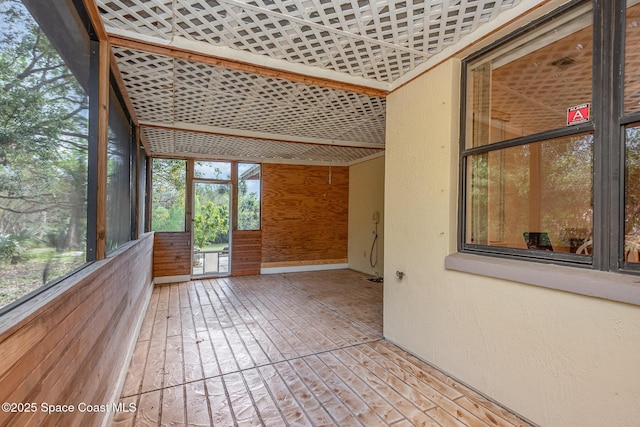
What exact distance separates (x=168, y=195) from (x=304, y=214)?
272 centimetres

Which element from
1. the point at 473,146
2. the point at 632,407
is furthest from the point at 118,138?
the point at 632,407

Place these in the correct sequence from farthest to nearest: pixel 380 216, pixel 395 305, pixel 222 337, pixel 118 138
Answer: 1. pixel 380 216
2. pixel 222 337
3. pixel 395 305
4. pixel 118 138

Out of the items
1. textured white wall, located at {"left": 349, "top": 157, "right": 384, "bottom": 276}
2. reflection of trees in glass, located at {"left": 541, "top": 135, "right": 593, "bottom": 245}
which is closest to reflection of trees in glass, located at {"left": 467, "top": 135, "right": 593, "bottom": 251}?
reflection of trees in glass, located at {"left": 541, "top": 135, "right": 593, "bottom": 245}

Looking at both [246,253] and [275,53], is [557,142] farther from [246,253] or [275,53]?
[246,253]

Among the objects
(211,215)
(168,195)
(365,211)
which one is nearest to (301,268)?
(365,211)

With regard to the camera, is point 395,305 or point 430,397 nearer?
point 430,397

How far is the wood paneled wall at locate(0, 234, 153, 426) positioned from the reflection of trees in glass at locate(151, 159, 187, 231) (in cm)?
359

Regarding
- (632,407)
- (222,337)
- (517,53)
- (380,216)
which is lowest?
(222,337)

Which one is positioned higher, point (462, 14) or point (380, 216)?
point (462, 14)

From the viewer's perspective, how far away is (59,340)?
0.97m

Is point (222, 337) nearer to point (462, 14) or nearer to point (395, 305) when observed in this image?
point (395, 305)

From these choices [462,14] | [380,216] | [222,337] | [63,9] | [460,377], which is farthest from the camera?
[380,216]

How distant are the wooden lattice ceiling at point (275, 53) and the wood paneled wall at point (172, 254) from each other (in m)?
2.39

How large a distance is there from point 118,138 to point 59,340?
188 cm
